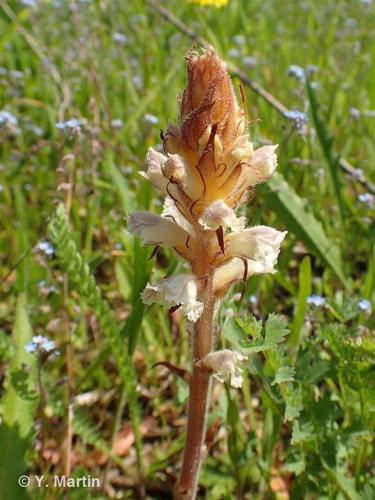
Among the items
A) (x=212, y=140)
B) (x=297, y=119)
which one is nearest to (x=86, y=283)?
(x=212, y=140)

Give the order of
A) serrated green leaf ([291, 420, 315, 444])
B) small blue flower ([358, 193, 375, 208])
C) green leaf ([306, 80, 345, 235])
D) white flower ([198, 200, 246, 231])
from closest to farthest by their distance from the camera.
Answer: white flower ([198, 200, 246, 231])
serrated green leaf ([291, 420, 315, 444])
small blue flower ([358, 193, 375, 208])
green leaf ([306, 80, 345, 235])

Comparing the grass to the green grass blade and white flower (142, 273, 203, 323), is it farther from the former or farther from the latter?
white flower (142, 273, 203, 323)

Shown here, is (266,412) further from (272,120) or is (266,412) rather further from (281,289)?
(272,120)

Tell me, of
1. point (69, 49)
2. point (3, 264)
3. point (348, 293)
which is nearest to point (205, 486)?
point (348, 293)

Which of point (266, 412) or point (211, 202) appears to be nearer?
point (211, 202)

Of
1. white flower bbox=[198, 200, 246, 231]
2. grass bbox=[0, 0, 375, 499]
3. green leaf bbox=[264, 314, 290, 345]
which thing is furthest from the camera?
grass bbox=[0, 0, 375, 499]

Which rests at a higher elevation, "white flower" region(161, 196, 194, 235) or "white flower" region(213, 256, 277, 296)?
"white flower" region(161, 196, 194, 235)

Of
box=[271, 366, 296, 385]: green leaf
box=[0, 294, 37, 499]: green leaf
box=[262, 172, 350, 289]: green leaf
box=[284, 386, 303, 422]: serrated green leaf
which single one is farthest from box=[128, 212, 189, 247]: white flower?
box=[262, 172, 350, 289]: green leaf

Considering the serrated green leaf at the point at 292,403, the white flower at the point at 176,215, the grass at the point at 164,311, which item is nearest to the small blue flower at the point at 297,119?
the grass at the point at 164,311
